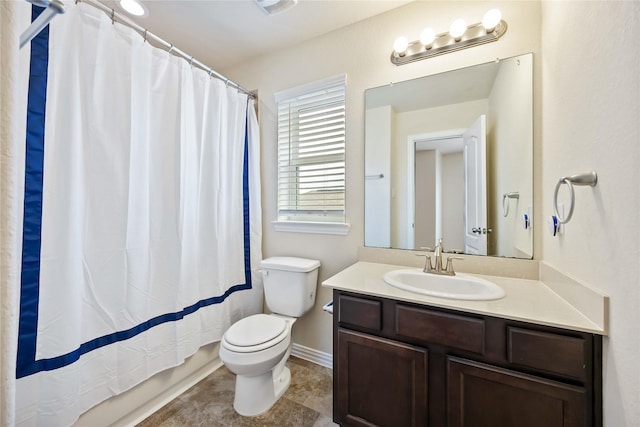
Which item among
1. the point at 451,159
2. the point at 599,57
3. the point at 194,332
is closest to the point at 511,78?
the point at 451,159

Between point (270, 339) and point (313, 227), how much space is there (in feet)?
2.70

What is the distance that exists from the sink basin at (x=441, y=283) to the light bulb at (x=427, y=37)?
1358 mm

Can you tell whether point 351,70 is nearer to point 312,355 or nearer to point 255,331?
point 255,331

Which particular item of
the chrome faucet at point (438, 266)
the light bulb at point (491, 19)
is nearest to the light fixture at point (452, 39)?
the light bulb at point (491, 19)

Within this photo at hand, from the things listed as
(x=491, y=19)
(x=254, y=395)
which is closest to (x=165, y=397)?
(x=254, y=395)

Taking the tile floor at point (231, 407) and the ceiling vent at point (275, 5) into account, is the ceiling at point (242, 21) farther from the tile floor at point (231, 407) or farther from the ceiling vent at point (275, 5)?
the tile floor at point (231, 407)

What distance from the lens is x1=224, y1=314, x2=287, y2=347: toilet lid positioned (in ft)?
4.67

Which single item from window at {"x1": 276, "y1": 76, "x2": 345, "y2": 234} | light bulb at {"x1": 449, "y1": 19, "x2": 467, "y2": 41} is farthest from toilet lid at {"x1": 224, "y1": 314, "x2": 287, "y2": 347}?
light bulb at {"x1": 449, "y1": 19, "x2": 467, "y2": 41}

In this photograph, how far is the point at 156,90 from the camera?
1.43 m

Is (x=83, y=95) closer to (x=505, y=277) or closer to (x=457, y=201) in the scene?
(x=457, y=201)

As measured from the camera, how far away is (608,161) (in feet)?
2.52

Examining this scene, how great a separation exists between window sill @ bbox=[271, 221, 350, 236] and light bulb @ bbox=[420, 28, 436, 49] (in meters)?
1.22

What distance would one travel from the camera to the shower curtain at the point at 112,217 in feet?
3.30

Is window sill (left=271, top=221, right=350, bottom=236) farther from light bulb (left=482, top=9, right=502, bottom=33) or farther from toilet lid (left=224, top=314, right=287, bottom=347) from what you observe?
light bulb (left=482, top=9, right=502, bottom=33)
